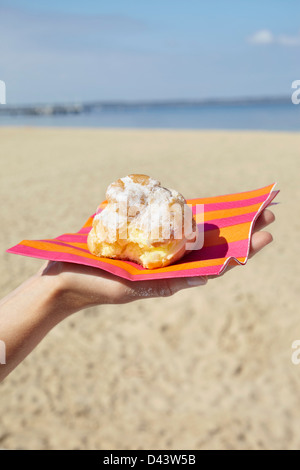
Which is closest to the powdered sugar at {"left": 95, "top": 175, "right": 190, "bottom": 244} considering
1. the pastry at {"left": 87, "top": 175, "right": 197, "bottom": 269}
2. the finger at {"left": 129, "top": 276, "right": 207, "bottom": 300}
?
the pastry at {"left": 87, "top": 175, "right": 197, "bottom": 269}

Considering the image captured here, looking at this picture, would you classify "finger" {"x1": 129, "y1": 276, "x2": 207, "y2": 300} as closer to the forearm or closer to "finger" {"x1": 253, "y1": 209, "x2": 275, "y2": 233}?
the forearm

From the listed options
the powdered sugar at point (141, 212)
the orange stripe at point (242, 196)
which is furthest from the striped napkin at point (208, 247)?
the powdered sugar at point (141, 212)

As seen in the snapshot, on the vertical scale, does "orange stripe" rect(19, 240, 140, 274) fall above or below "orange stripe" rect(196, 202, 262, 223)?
below

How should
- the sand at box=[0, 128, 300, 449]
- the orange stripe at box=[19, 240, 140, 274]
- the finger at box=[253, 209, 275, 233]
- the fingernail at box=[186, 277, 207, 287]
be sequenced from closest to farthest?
the fingernail at box=[186, 277, 207, 287], the orange stripe at box=[19, 240, 140, 274], the finger at box=[253, 209, 275, 233], the sand at box=[0, 128, 300, 449]

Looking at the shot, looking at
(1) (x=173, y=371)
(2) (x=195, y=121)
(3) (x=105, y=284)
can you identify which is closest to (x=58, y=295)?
(3) (x=105, y=284)

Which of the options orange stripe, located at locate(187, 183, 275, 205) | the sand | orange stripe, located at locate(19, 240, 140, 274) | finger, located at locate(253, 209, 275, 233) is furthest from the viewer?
the sand

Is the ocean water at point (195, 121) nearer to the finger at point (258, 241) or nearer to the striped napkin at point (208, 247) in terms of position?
the striped napkin at point (208, 247)
